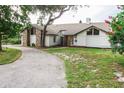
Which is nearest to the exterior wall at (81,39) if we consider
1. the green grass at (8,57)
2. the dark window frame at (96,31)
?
the dark window frame at (96,31)

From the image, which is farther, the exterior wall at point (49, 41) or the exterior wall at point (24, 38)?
the exterior wall at point (49, 41)

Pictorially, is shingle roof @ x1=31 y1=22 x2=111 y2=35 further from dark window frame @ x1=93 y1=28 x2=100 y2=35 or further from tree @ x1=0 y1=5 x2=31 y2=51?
tree @ x1=0 y1=5 x2=31 y2=51

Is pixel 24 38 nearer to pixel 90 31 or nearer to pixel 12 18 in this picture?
pixel 90 31

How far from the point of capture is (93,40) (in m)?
25.0

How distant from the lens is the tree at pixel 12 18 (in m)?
17.3

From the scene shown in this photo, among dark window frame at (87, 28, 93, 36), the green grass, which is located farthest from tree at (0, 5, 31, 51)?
dark window frame at (87, 28, 93, 36)

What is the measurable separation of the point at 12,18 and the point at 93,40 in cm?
951

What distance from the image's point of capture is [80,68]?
10.2m

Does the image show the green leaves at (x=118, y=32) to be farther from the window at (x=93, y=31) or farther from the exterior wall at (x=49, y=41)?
the exterior wall at (x=49, y=41)

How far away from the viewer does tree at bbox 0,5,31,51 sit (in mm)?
17273

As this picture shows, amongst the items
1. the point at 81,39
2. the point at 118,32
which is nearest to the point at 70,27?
the point at 81,39

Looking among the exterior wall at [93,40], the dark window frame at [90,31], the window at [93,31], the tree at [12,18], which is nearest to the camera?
the tree at [12,18]
